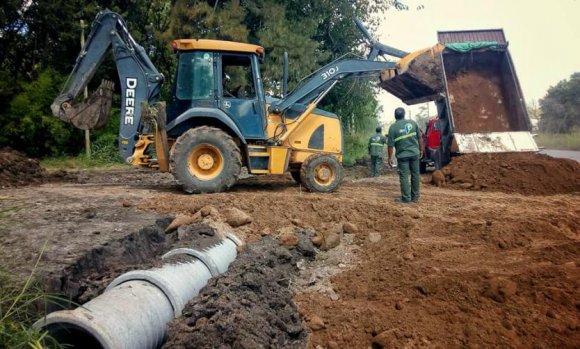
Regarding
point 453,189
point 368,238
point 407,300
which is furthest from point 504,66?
point 407,300

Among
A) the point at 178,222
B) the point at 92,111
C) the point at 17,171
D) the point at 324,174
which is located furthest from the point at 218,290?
the point at 17,171

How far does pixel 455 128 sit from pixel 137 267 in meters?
8.92

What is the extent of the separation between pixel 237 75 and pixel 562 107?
39154 millimetres

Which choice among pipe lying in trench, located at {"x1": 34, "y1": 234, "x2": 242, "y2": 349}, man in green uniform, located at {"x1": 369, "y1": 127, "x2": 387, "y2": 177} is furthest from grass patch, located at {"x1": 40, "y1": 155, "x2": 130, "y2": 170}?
pipe lying in trench, located at {"x1": 34, "y1": 234, "x2": 242, "y2": 349}

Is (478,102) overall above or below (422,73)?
below

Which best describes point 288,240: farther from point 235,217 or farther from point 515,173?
point 515,173

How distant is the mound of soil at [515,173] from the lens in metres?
9.12

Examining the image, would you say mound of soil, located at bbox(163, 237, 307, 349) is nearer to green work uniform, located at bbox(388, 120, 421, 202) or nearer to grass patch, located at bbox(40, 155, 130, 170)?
green work uniform, located at bbox(388, 120, 421, 202)

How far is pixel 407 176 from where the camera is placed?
7832 millimetres

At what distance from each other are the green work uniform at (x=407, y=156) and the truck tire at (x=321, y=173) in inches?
49.0

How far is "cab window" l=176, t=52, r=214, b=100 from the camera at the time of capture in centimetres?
791

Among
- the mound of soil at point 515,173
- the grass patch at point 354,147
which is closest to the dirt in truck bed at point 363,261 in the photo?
the mound of soil at point 515,173

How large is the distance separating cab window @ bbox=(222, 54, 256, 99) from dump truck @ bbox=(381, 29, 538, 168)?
378cm

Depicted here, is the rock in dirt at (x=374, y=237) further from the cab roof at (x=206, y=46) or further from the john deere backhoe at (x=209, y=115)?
the cab roof at (x=206, y=46)
